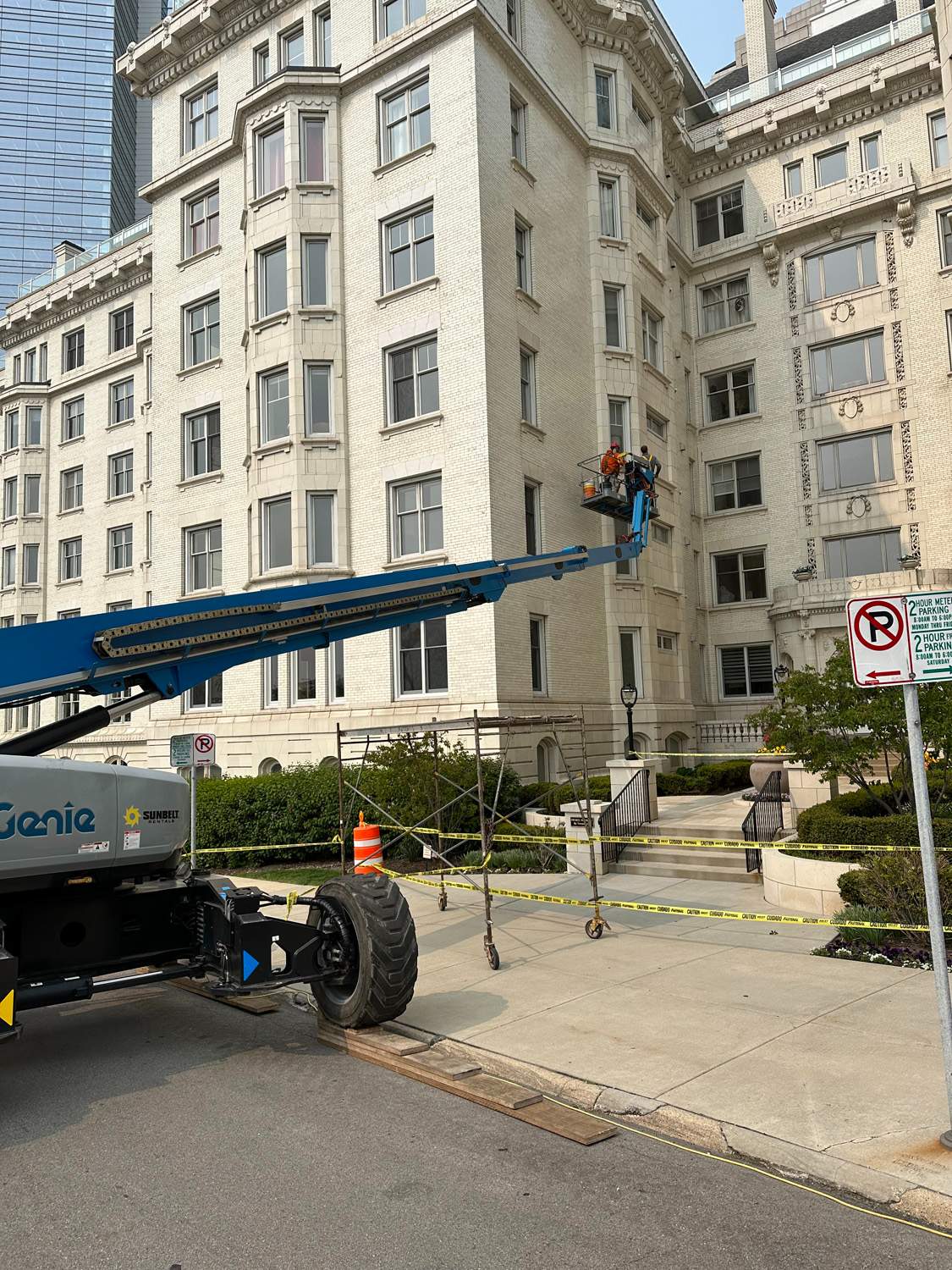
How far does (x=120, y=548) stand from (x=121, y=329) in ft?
27.9

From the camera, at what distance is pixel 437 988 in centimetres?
855

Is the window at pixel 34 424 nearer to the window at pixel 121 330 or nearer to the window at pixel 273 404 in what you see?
the window at pixel 121 330

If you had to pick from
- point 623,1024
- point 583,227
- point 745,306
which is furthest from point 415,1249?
point 745,306

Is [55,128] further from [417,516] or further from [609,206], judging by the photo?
[417,516]

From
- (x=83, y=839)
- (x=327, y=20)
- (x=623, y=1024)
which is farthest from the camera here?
(x=327, y=20)

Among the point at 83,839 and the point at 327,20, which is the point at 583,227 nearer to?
the point at 327,20

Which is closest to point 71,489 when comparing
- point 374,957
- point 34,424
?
point 34,424

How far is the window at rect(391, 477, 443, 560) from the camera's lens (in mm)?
21719

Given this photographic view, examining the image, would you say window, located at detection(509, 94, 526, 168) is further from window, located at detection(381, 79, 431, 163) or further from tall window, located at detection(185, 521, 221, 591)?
tall window, located at detection(185, 521, 221, 591)

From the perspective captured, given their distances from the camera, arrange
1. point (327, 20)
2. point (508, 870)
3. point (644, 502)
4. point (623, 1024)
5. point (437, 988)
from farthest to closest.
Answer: point (327, 20), point (644, 502), point (508, 870), point (437, 988), point (623, 1024)

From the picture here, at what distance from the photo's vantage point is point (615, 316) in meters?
26.9

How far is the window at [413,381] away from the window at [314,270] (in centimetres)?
278

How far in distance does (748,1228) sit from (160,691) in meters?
5.41

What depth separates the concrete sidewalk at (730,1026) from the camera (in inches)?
199
